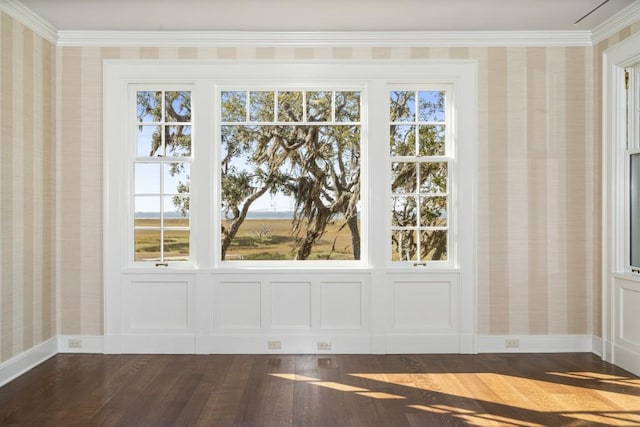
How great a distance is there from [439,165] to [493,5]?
145 centimetres

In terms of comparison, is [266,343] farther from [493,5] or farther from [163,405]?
[493,5]

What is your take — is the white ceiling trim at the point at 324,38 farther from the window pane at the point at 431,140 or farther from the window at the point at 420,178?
the window pane at the point at 431,140

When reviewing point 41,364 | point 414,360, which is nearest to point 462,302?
point 414,360

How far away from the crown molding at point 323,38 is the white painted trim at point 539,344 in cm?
267

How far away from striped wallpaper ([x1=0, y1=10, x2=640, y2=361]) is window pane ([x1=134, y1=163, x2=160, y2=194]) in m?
0.33

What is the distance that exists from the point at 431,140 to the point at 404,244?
1.01 m

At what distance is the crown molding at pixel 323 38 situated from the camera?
4648 mm

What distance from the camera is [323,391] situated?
147 inches

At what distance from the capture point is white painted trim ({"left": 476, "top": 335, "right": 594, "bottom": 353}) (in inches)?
187

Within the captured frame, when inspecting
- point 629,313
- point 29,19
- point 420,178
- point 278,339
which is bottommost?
point 278,339

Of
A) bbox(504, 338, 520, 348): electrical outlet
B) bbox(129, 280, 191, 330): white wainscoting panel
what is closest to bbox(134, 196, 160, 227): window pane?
bbox(129, 280, 191, 330): white wainscoting panel

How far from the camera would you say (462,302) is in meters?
4.73

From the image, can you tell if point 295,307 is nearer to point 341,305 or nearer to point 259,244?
point 341,305

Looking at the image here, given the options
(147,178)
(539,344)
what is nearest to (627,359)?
(539,344)
